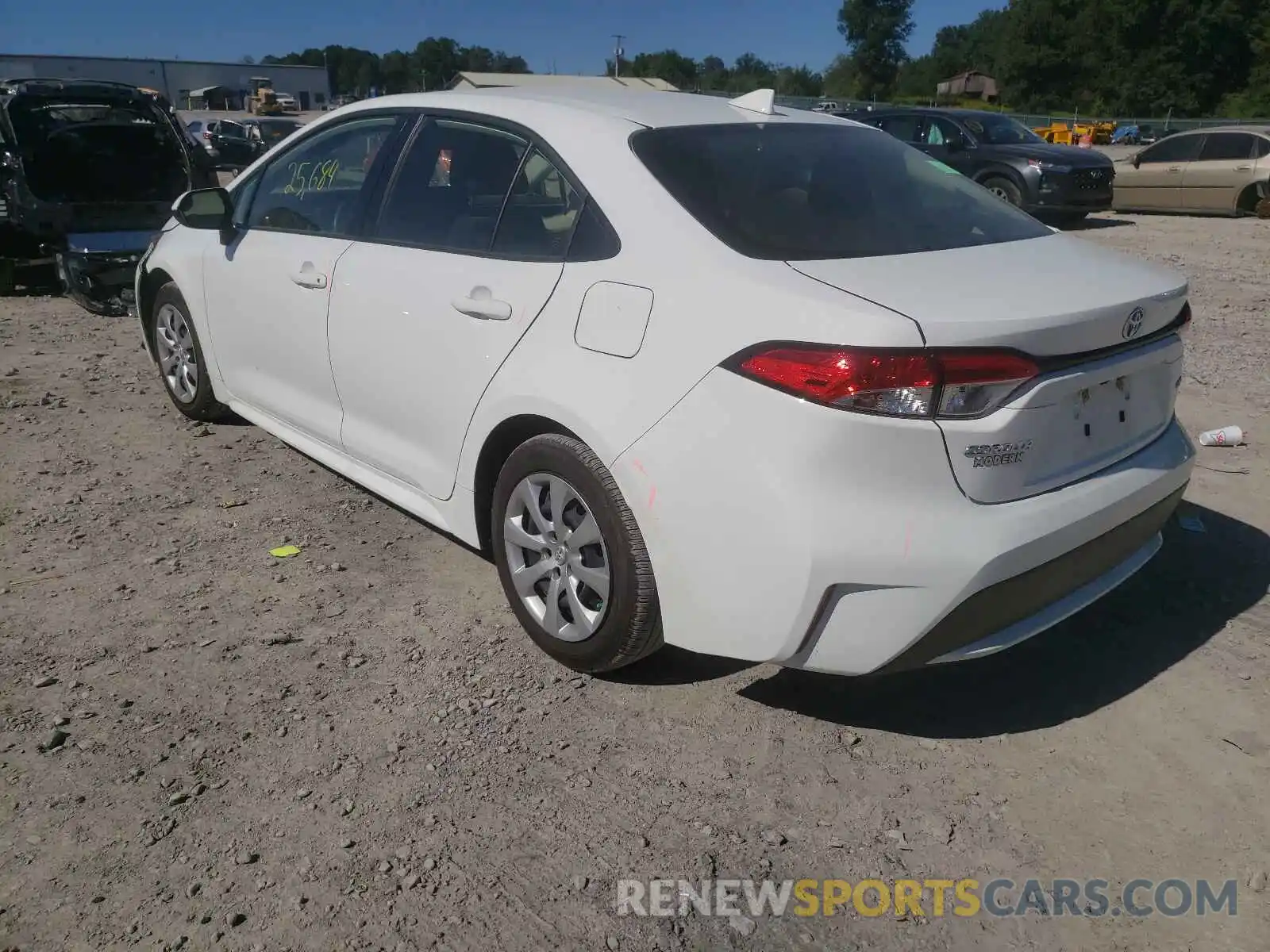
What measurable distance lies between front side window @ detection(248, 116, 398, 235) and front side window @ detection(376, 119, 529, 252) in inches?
10.4

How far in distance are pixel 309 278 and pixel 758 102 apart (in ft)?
5.96

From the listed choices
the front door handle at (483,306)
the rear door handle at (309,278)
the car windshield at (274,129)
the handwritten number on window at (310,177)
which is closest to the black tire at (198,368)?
the handwritten number on window at (310,177)

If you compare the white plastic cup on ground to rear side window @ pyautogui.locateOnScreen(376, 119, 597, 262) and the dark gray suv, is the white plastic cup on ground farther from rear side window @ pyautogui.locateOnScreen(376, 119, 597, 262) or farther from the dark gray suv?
the dark gray suv

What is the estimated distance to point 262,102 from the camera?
63031 millimetres

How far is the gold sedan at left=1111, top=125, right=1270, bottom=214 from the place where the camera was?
53.1 feet

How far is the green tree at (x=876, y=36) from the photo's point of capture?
9738 cm

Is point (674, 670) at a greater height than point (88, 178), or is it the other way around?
point (88, 178)

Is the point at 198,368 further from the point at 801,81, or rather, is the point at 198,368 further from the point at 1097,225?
the point at 801,81

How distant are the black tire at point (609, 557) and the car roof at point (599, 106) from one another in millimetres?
1076

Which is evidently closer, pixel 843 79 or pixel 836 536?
pixel 836 536

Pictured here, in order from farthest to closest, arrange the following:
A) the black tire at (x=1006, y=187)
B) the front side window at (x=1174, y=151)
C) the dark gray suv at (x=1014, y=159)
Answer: the front side window at (x=1174, y=151), the black tire at (x=1006, y=187), the dark gray suv at (x=1014, y=159)

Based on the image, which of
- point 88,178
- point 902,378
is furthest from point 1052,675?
point 88,178

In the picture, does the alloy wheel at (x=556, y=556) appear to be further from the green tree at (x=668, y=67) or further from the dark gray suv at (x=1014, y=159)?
the green tree at (x=668, y=67)

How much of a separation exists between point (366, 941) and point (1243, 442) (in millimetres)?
4944
